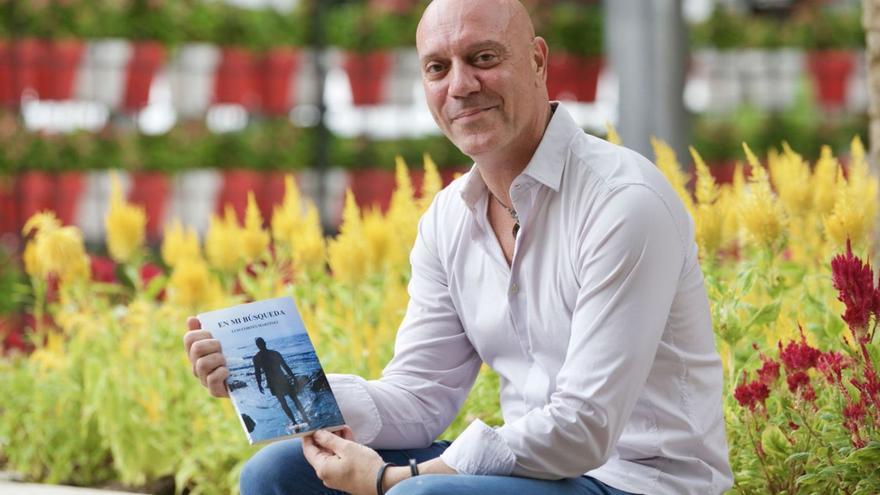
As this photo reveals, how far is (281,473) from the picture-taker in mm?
2475

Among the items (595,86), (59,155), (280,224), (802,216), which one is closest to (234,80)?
(59,155)

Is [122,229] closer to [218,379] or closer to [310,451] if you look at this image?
[218,379]

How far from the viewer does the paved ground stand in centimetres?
360

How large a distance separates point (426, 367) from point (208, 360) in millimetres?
423

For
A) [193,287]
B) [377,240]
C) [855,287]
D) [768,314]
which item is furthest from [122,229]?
[855,287]

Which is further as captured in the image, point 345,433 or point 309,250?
point 309,250

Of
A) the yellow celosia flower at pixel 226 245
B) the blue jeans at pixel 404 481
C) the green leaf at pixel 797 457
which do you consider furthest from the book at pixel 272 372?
the yellow celosia flower at pixel 226 245

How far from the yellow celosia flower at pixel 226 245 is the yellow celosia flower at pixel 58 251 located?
1.29 ft

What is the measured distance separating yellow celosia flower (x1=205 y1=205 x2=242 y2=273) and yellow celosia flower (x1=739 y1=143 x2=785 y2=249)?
5.32 ft

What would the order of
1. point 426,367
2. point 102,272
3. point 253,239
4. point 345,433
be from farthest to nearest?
1. point 102,272
2. point 253,239
3. point 426,367
4. point 345,433

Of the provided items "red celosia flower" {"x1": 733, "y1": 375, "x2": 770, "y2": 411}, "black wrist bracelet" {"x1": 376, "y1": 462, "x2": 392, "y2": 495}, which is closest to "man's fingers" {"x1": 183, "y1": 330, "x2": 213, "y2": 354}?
"black wrist bracelet" {"x1": 376, "y1": 462, "x2": 392, "y2": 495}

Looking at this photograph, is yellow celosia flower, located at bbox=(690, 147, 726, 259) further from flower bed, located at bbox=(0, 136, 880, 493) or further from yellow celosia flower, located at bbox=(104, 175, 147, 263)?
yellow celosia flower, located at bbox=(104, 175, 147, 263)

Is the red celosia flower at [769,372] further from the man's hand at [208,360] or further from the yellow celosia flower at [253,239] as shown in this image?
the yellow celosia flower at [253,239]

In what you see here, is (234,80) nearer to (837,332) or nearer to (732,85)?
(732,85)
